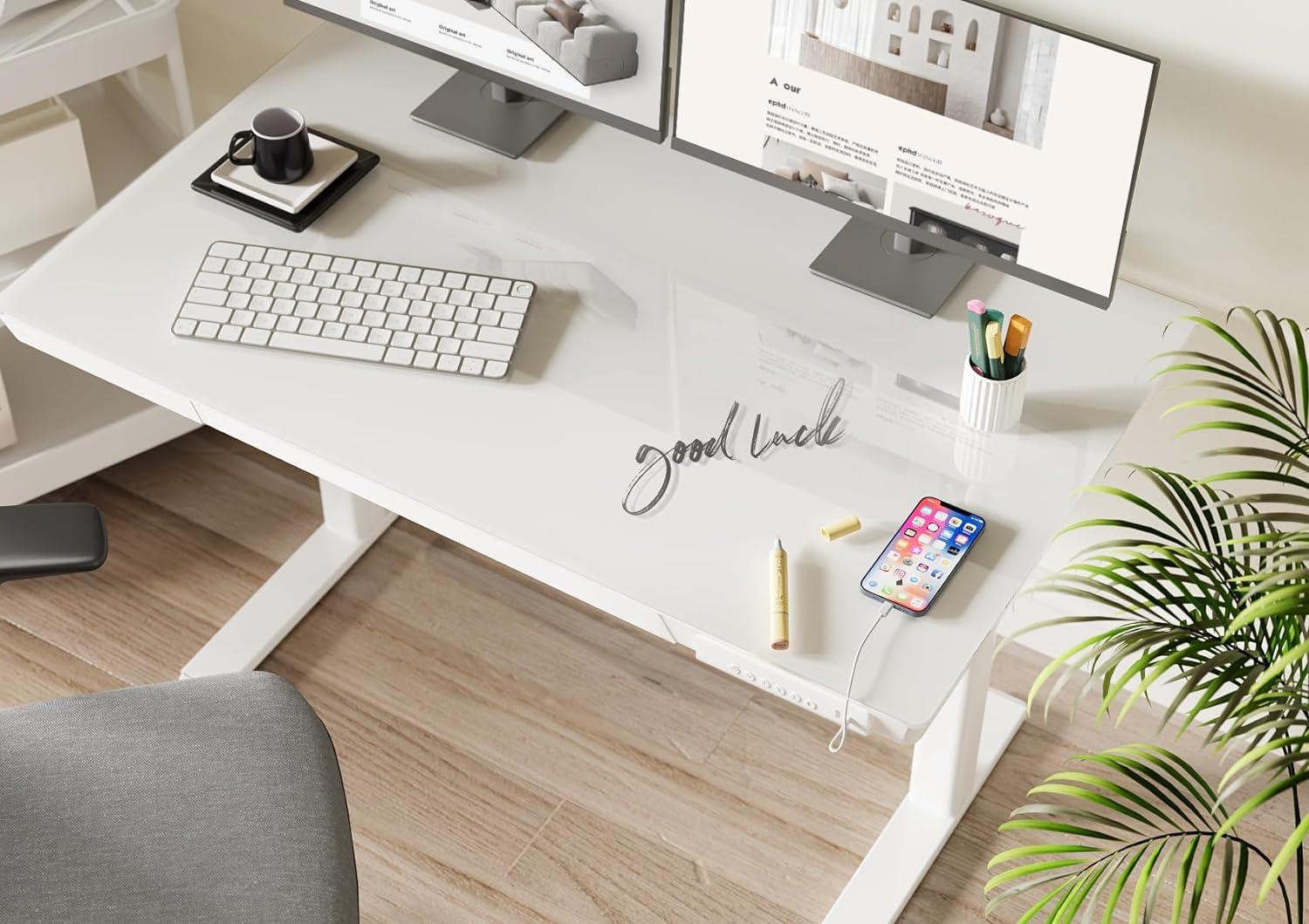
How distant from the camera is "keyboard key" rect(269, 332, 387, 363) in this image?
1.49m

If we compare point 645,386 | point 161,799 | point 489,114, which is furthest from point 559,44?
point 161,799

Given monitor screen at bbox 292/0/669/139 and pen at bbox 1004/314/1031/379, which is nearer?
pen at bbox 1004/314/1031/379

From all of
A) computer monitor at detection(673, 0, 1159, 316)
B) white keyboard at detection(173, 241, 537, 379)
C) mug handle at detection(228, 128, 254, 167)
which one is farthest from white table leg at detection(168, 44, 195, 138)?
computer monitor at detection(673, 0, 1159, 316)

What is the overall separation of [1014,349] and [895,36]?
1.07 feet

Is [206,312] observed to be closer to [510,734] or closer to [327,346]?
[327,346]

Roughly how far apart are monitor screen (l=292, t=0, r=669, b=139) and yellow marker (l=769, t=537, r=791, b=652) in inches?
21.7

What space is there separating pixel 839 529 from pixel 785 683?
16cm

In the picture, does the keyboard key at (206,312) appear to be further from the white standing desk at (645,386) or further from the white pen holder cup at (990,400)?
the white pen holder cup at (990,400)

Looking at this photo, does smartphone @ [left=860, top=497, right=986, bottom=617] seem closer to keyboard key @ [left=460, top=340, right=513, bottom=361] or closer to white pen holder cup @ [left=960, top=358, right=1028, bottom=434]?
white pen holder cup @ [left=960, top=358, right=1028, bottom=434]

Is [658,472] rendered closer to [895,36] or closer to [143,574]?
[895,36]

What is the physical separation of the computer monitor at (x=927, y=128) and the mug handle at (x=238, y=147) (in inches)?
19.0

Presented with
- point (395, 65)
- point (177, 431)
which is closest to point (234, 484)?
point (177, 431)

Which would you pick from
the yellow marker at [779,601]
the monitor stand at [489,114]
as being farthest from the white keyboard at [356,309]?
the yellow marker at [779,601]

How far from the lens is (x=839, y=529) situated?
1.35 metres
